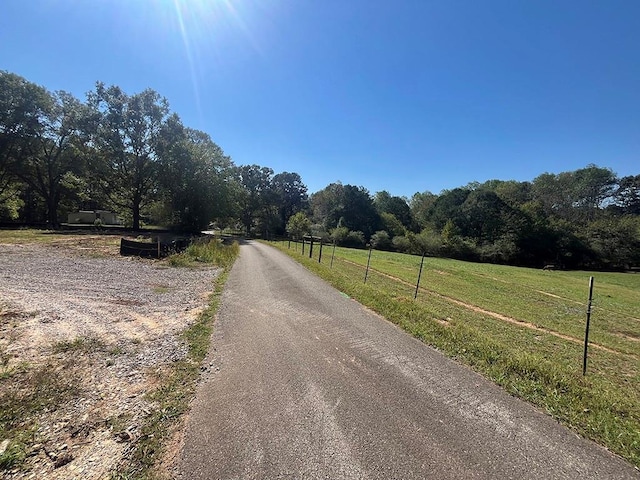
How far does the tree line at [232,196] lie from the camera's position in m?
33.8

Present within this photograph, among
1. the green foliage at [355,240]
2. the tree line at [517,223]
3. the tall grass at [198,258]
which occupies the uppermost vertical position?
the tree line at [517,223]

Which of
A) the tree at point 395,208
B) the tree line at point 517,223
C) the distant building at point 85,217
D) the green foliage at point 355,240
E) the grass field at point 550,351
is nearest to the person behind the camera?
the grass field at point 550,351

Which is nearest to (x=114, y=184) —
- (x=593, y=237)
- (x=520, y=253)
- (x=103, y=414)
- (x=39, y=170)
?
(x=39, y=170)

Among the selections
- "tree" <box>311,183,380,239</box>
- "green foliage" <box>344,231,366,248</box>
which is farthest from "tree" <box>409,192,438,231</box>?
"green foliage" <box>344,231,366,248</box>

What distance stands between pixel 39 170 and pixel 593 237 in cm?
8987

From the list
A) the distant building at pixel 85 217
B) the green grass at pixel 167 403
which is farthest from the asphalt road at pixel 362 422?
the distant building at pixel 85 217

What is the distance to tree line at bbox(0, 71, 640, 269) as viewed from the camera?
33844 millimetres

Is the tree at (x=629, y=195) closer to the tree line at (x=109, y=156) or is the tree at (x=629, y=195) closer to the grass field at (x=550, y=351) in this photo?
the grass field at (x=550, y=351)

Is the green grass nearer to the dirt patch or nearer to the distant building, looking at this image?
the dirt patch

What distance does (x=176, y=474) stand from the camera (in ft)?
7.29

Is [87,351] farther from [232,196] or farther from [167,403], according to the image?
[232,196]

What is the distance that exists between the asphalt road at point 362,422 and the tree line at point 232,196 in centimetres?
2320

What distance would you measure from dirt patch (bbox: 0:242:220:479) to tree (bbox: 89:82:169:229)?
96.8 feet

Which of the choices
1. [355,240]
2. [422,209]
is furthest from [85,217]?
[422,209]
